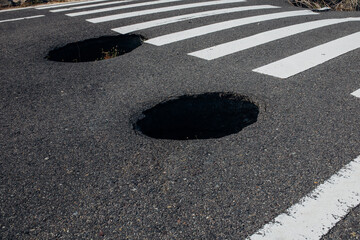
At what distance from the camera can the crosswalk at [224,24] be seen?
501 centimetres

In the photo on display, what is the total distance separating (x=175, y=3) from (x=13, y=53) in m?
4.74

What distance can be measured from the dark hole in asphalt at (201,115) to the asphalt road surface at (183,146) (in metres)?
0.05

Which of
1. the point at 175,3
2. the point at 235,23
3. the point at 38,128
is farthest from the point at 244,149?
the point at 175,3

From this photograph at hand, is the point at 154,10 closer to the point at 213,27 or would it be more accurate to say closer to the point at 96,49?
the point at 213,27

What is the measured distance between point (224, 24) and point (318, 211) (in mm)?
5321

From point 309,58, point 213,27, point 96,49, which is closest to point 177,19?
point 213,27

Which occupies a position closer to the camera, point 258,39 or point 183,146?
point 183,146

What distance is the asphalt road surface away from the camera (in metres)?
2.26

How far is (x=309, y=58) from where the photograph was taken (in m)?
5.04

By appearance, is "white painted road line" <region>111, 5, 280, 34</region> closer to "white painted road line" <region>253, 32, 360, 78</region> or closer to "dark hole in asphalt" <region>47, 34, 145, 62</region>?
"dark hole in asphalt" <region>47, 34, 145, 62</region>

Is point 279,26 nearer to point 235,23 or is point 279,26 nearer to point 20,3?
point 235,23

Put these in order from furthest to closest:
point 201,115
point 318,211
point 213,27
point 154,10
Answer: point 154,10 < point 213,27 < point 201,115 < point 318,211

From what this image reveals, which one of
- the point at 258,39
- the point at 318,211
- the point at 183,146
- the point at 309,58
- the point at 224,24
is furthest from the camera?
the point at 224,24

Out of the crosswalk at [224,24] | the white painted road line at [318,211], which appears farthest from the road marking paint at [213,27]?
the white painted road line at [318,211]
